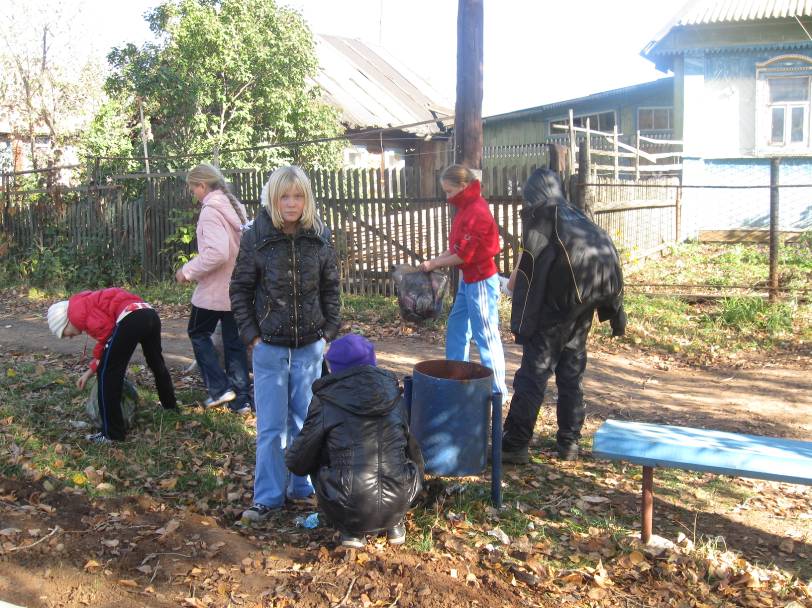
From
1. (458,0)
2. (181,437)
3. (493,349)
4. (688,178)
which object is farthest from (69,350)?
(688,178)

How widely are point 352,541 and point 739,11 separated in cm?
1543

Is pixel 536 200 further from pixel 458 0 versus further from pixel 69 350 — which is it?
pixel 69 350

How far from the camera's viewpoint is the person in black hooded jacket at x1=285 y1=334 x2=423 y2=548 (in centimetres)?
379

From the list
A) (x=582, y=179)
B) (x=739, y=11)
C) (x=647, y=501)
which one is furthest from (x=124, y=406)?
(x=739, y=11)

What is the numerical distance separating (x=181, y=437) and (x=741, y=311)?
248 inches

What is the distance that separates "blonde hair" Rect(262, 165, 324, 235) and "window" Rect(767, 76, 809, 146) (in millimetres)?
14516

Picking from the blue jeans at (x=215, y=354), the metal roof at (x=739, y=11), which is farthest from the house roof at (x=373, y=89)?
the blue jeans at (x=215, y=354)

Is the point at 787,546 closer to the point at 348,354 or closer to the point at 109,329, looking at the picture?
the point at 348,354

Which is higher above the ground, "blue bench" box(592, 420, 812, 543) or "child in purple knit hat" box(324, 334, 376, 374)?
"child in purple knit hat" box(324, 334, 376, 374)

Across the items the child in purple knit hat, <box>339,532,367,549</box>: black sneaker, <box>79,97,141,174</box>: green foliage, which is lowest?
<box>339,532,367,549</box>: black sneaker

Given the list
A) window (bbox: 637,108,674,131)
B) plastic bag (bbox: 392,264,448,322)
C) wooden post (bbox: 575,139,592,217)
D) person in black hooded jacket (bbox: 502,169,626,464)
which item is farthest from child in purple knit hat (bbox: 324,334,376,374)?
window (bbox: 637,108,674,131)

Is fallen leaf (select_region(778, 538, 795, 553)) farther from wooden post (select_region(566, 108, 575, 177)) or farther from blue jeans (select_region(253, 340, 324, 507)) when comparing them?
wooden post (select_region(566, 108, 575, 177))

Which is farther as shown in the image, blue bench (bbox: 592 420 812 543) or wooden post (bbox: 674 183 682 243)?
wooden post (bbox: 674 183 682 243)

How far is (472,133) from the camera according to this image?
29.6 feet
